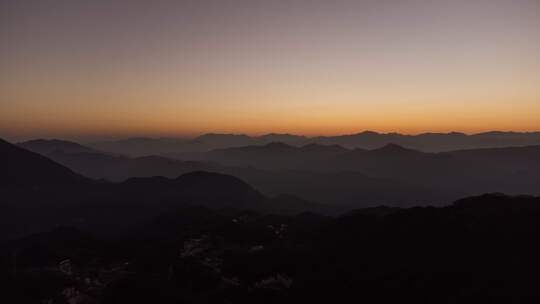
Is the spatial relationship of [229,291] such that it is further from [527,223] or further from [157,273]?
[527,223]

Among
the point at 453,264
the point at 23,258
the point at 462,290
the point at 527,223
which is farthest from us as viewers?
the point at 23,258

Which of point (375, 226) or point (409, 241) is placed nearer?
point (409, 241)

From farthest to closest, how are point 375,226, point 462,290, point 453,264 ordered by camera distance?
1. point 375,226
2. point 453,264
3. point 462,290

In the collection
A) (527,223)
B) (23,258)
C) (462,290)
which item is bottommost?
→ (23,258)

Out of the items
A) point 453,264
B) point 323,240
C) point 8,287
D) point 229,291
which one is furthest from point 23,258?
point 453,264

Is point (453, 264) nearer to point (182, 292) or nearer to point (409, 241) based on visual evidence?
point (409, 241)

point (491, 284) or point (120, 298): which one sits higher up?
point (491, 284)

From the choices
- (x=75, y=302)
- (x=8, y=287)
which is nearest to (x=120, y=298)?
(x=75, y=302)
